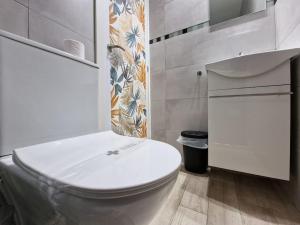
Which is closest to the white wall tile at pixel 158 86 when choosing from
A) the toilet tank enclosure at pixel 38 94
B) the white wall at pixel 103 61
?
the white wall at pixel 103 61

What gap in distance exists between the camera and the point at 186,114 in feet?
4.94

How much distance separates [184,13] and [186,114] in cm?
105

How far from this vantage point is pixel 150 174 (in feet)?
1.13

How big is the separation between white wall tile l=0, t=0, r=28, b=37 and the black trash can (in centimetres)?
121

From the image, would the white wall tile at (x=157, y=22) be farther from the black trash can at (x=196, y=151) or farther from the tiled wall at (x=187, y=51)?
the black trash can at (x=196, y=151)

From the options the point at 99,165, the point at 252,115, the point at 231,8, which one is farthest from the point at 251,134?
the point at 231,8

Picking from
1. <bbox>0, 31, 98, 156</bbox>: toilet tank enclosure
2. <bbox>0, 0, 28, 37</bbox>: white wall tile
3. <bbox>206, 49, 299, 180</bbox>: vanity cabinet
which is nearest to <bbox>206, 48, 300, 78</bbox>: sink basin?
<bbox>206, 49, 299, 180</bbox>: vanity cabinet

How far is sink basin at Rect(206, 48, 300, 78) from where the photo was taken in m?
0.80

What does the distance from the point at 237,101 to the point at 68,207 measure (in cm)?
101

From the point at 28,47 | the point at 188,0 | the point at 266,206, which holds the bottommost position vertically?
the point at 266,206

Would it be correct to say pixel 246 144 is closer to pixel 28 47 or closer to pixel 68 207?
pixel 68 207

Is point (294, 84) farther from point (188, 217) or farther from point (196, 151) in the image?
point (188, 217)

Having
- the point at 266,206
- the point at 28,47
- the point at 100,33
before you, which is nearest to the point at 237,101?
the point at 266,206

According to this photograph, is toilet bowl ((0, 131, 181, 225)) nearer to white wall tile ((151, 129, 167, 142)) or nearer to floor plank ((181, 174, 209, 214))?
floor plank ((181, 174, 209, 214))
